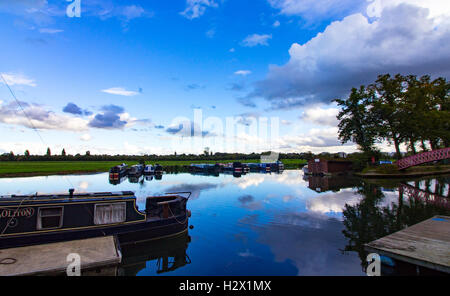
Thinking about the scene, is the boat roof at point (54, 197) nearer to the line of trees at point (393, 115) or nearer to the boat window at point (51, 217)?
the boat window at point (51, 217)

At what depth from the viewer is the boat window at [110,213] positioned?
13483 millimetres

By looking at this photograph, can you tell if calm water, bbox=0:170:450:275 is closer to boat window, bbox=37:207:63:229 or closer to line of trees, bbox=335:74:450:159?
boat window, bbox=37:207:63:229

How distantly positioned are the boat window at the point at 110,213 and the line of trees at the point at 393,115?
58.6 metres

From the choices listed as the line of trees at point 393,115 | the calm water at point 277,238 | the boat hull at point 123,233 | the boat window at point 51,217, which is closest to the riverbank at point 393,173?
the line of trees at point 393,115

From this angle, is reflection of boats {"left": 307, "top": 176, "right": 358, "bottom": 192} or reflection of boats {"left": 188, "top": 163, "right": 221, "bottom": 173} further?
reflection of boats {"left": 188, "top": 163, "right": 221, "bottom": 173}

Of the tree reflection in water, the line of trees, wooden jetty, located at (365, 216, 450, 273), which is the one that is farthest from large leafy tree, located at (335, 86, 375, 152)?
wooden jetty, located at (365, 216, 450, 273)

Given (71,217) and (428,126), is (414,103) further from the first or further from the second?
(71,217)

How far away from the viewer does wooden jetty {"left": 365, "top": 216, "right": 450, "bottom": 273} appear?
8.60 meters

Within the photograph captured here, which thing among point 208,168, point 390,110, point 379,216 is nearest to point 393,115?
point 390,110

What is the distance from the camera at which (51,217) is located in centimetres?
1274

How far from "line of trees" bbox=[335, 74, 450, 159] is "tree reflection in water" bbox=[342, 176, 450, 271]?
1349 inches

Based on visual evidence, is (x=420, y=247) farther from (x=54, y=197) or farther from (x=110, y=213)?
(x=54, y=197)

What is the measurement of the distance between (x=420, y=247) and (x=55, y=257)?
51.8 ft
